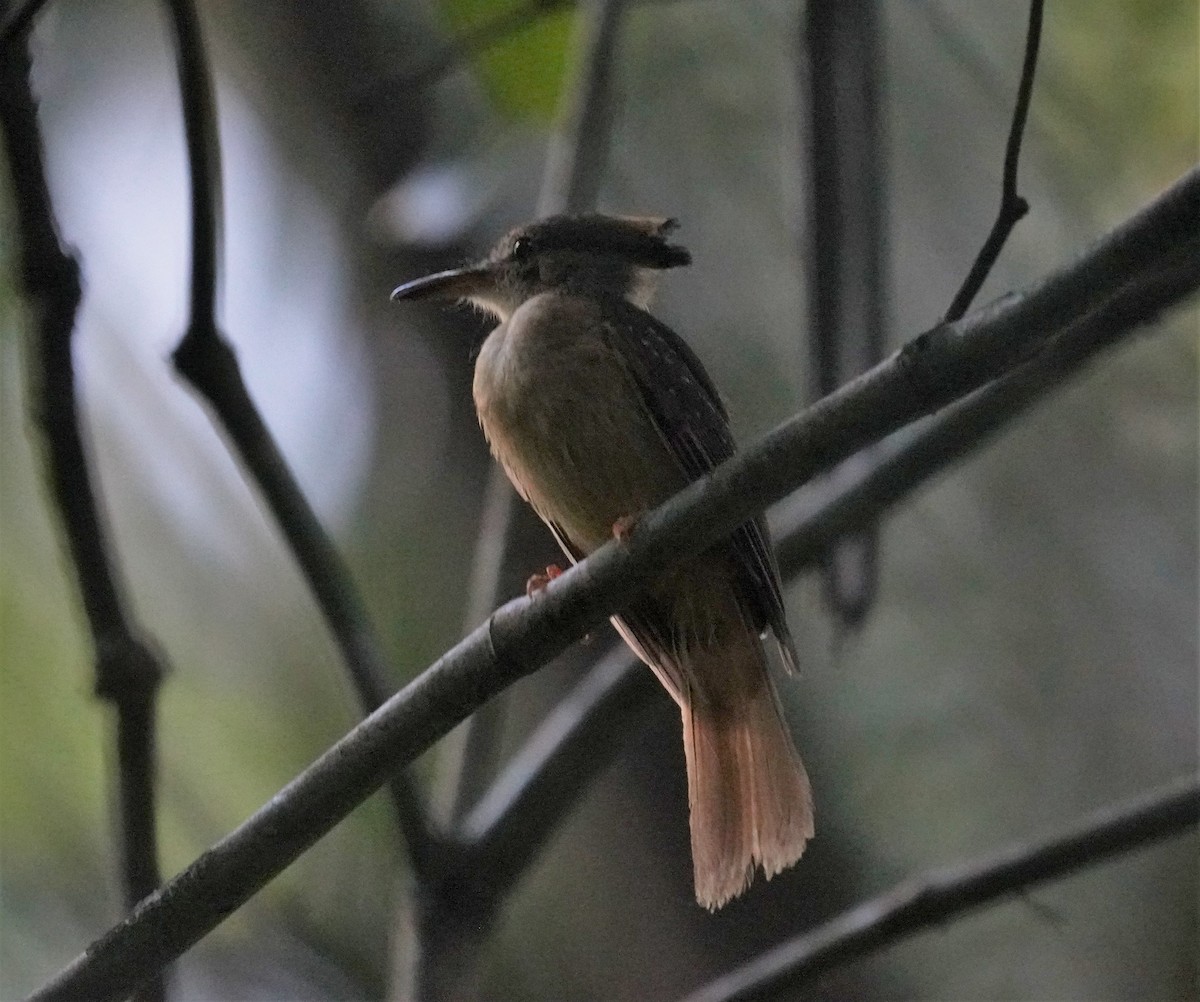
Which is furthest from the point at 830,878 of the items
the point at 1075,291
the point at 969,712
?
the point at 1075,291

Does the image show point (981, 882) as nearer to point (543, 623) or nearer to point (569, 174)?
point (543, 623)

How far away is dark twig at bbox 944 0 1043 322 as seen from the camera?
5.64 feet

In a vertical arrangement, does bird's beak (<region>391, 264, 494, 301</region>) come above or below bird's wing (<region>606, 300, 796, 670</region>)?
above

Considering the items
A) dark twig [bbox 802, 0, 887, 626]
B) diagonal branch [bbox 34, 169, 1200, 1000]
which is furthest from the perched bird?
diagonal branch [bbox 34, 169, 1200, 1000]

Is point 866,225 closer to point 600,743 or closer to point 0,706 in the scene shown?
point 600,743

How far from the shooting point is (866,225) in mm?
2912

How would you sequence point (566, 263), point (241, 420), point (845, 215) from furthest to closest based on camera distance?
point (566, 263)
point (845, 215)
point (241, 420)

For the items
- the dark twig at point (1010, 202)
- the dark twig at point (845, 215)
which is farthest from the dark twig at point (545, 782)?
the dark twig at point (1010, 202)

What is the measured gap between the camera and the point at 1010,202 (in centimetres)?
180

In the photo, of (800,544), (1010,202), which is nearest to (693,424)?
(800,544)

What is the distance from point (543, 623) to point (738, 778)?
789 millimetres

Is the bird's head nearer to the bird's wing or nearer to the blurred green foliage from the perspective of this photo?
the blurred green foliage

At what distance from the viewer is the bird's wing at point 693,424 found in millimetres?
2502

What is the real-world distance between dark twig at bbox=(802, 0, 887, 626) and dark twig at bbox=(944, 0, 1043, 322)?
0.81 metres
